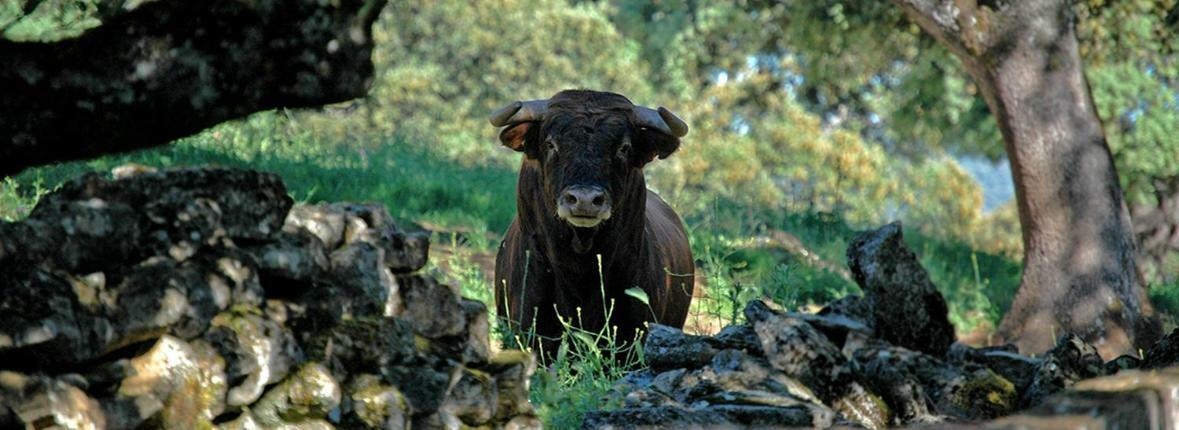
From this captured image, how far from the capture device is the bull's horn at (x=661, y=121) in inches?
368

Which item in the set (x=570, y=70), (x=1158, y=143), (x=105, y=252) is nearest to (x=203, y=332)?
(x=105, y=252)

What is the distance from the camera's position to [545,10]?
42.3 meters

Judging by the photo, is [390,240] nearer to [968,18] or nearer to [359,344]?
[359,344]

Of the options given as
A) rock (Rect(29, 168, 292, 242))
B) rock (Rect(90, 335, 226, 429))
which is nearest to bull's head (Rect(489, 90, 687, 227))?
rock (Rect(29, 168, 292, 242))

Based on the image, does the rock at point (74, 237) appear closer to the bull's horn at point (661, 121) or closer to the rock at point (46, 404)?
the rock at point (46, 404)

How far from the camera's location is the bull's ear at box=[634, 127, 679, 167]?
369 inches

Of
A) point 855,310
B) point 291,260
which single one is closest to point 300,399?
point 291,260

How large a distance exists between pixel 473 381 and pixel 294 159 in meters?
10.8

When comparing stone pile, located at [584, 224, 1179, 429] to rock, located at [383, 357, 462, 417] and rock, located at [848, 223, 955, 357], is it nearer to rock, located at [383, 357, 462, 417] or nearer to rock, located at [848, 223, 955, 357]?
rock, located at [848, 223, 955, 357]

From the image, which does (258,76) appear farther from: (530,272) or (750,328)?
(530,272)

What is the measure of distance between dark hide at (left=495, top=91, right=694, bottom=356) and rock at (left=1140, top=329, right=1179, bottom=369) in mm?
2916

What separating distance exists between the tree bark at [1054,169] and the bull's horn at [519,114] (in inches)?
206

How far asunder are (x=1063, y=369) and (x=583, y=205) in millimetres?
2724

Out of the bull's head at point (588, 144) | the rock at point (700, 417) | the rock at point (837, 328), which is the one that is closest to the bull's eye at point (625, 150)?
the bull's head at point (588, 144)
